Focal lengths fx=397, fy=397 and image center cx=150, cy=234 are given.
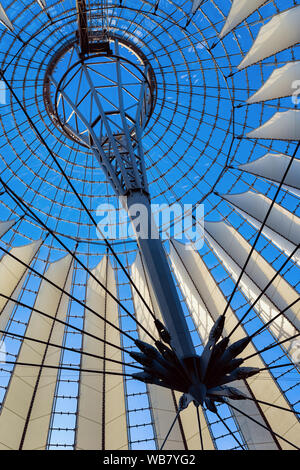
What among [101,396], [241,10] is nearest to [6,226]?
[101,396]

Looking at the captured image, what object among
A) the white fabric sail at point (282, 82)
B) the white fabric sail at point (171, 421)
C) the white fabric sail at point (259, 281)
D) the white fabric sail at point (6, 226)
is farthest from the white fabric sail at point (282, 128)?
the white fabric sail at point (6, 226)

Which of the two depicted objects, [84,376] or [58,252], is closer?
[84,376]

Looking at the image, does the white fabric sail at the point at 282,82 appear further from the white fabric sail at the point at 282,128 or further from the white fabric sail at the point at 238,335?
the white fabric sail at the point at 238,335

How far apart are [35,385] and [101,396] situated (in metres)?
2.86

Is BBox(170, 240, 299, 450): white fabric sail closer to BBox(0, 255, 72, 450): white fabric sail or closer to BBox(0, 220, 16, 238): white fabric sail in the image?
BBox(0, 255, 72, 450): white fabric sail

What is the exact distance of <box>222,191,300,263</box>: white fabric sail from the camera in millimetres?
17828

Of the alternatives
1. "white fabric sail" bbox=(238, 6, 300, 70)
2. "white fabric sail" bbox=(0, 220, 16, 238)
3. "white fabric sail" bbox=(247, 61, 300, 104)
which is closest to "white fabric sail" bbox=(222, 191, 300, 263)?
"white fabric sail" bbox=(247, 61, 300, 104)

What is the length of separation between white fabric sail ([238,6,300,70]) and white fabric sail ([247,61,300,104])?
1086 mm

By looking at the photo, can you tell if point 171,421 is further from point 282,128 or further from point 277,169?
point 282,128

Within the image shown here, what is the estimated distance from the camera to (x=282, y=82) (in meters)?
16.8
